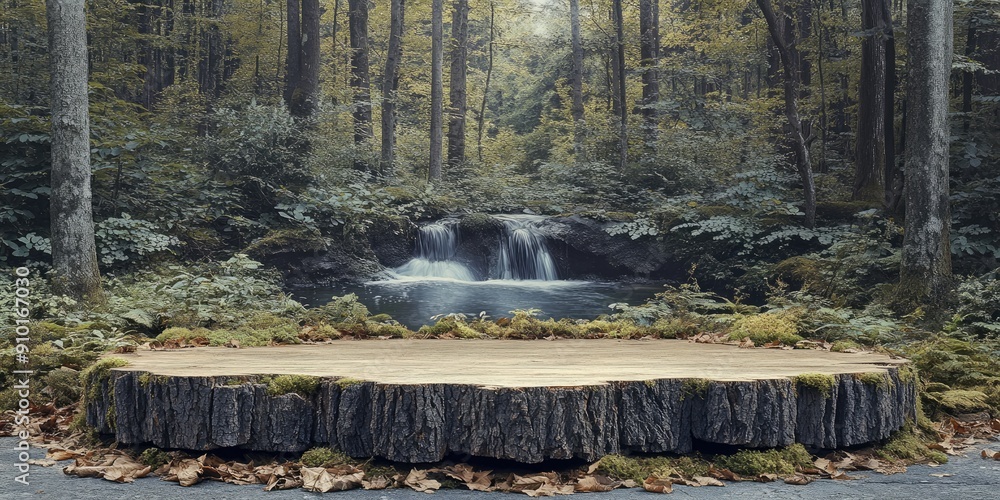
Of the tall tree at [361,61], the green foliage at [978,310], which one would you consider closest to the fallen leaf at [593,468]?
the green foliage at [978,310]

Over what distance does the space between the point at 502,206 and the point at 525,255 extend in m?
3.38

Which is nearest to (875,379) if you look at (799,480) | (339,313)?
(799,480)

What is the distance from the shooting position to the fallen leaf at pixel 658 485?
3.49m

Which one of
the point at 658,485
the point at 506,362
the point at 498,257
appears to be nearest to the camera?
the point at 658,485

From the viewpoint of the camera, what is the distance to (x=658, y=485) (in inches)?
138

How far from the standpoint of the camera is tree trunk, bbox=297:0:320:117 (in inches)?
658

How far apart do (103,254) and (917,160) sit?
1130cm

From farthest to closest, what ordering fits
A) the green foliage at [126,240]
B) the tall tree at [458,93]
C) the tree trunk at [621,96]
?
1. the tall tree at [458,93]
2. the tree trunk at [621,96]
3. the green foliage at [126,240]

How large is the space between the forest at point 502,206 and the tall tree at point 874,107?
0.05m

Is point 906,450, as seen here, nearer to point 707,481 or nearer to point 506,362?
point 707,481

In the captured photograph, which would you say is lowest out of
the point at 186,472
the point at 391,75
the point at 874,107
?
the point at 186,472

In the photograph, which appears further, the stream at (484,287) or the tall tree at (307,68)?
the tall tree at (307,68)

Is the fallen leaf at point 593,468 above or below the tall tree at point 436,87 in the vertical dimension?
below

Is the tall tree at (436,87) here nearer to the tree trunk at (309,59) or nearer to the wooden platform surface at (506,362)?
the tree trunk at (309,59)
